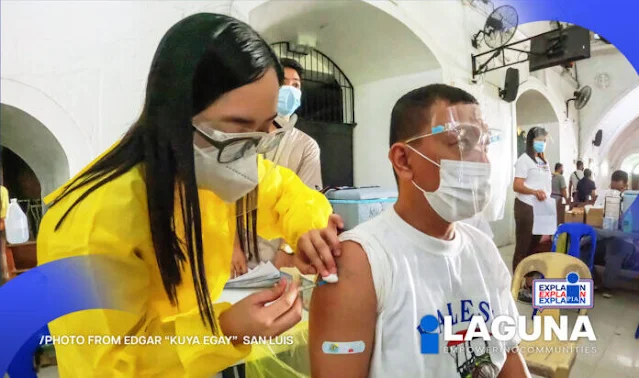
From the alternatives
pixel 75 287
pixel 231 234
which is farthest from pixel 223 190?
pixel 75 287

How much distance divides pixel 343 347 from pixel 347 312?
54mm

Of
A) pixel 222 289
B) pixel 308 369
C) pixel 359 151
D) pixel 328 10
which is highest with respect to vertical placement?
pixel 328 10

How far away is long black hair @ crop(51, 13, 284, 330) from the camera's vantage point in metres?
0.49

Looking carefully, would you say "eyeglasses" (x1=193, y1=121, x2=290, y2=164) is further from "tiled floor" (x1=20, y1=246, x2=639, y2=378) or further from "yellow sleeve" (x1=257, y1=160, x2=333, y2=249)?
"tiled floor" (x1=20, y1=246, x2=639, y2=378)

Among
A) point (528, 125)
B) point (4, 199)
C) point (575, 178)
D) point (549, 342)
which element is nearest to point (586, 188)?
point (575, 178)

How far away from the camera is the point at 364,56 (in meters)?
0.69

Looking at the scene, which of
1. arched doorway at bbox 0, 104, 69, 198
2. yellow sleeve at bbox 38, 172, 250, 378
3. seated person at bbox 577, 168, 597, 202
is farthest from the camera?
seated person at bbox 577, 168, 597, 202

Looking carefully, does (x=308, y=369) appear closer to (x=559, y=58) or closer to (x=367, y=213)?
(x=367, y=213)

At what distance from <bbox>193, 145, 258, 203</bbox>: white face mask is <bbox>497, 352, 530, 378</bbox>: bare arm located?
0.51 meters

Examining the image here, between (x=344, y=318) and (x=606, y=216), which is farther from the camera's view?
(x=606, y=216)

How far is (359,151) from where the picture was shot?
0.65 metres

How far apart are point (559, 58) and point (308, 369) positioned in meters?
0.70

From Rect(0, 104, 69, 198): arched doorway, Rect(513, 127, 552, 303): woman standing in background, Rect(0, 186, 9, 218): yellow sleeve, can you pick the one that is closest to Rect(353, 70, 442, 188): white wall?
Rect(513, 127, 552, 303): woman standing in background

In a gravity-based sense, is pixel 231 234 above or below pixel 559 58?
below
